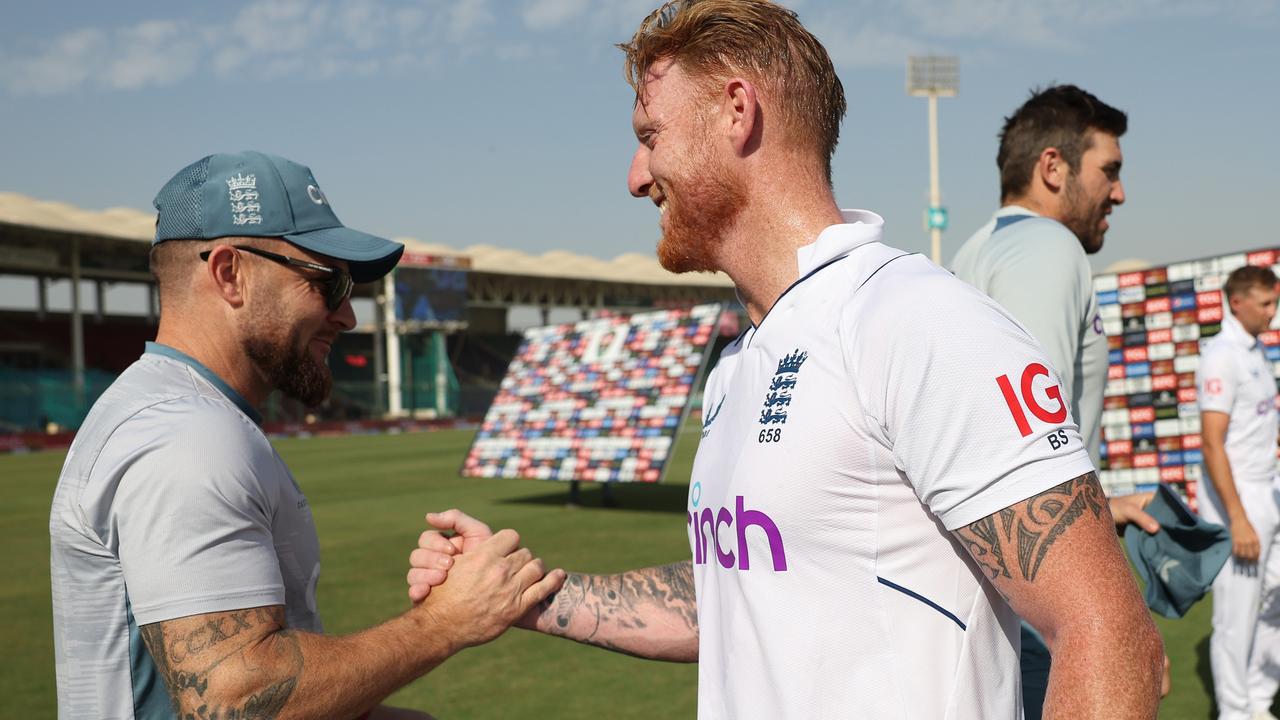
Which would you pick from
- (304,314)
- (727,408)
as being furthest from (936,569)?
(304,314)

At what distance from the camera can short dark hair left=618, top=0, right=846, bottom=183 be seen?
1.73m

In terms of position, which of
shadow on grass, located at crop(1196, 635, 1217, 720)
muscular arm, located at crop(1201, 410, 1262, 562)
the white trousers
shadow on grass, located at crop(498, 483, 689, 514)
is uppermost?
muscular arm, located at crop(1201, 410, 1262, 562)

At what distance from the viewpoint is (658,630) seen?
2266 mm

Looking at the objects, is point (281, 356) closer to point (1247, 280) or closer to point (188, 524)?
point (188, 524)

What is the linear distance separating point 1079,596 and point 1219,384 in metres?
4.34

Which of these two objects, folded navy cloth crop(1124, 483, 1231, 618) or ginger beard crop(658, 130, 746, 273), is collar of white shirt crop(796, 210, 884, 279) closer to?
ginger beard crop(658, 130, 746, 273)

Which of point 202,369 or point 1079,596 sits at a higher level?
point 202,369

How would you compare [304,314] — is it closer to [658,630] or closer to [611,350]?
[658,630]

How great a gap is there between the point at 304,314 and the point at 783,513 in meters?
1.44

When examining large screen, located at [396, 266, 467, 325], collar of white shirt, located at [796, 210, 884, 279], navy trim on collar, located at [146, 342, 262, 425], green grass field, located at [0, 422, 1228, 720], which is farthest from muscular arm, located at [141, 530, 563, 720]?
large screen, located at [396, 266, 467, 325]

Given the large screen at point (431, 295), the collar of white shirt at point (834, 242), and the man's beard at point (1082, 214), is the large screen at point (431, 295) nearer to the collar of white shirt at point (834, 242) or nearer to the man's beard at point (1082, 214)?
the man's beard at point (1082, 214)

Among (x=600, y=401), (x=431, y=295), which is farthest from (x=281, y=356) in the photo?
(x=431, y=295)

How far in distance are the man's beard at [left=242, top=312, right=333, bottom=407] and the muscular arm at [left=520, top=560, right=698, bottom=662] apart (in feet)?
2.60

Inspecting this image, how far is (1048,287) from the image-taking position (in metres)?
2.80
